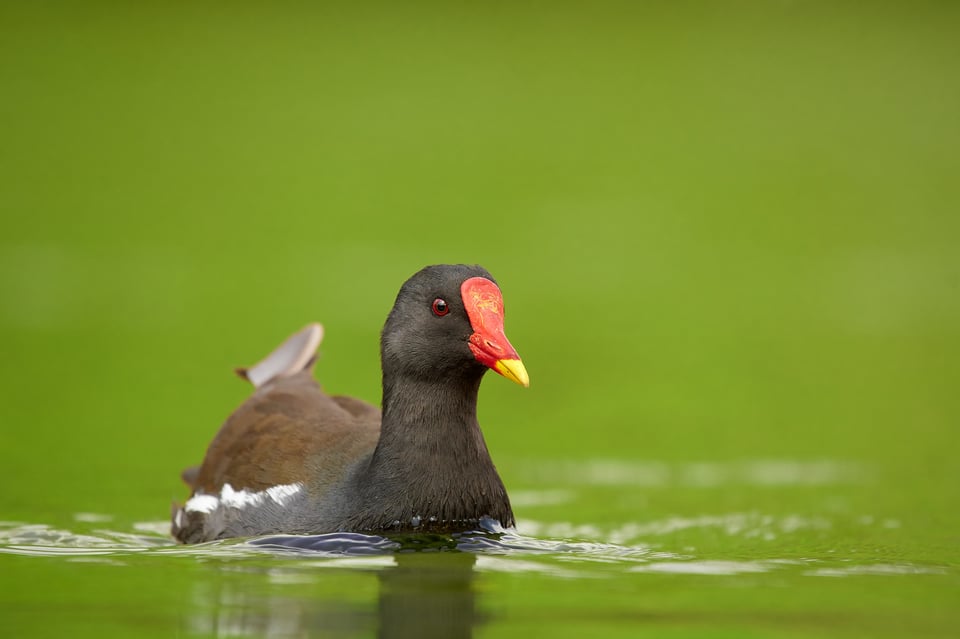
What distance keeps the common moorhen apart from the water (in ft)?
0.42

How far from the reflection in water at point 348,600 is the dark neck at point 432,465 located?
28cm

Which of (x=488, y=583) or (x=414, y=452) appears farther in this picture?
(x=414, y=452)

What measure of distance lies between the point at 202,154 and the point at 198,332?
740cm

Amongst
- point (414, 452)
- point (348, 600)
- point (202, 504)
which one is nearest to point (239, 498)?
point (202, 504)

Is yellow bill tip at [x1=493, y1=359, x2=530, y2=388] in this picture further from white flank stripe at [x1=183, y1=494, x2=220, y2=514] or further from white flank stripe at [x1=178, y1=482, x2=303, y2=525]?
white flank stripe at [x1=183, y1=494, x2=220, y2=514]

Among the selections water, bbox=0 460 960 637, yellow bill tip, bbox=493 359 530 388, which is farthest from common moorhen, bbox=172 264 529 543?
water, bbox=0 460 960 637

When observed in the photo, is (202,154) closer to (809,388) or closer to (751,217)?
(751,217)

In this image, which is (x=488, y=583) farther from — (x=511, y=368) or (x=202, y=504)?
(x=202, y=504)

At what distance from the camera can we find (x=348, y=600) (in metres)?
5.01

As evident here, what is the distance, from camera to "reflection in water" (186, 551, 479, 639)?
4.66 m

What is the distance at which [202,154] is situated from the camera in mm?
18891

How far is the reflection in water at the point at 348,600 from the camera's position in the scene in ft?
15.3

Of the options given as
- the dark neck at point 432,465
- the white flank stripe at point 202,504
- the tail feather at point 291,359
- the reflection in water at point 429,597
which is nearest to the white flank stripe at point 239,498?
the white flank stripe at point 202,504

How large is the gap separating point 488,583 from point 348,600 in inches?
22.9
